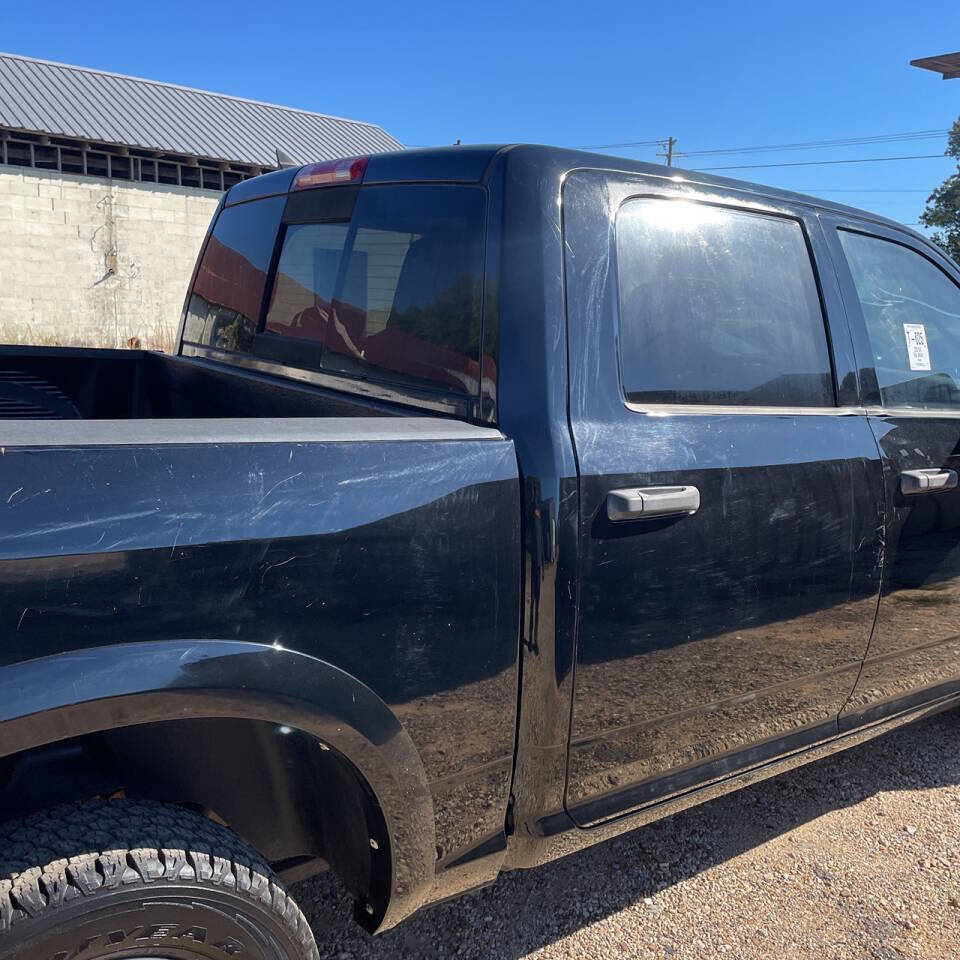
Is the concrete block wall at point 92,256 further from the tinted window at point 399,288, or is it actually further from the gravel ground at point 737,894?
the gravel ground at point 737,894

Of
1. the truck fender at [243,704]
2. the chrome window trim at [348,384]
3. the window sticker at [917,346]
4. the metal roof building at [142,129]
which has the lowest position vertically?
the truck fender at [243,704]

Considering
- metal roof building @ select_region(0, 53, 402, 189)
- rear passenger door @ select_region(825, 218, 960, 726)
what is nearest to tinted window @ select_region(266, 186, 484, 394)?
rear passenger door @ select_region(825, 218, 960, 726)

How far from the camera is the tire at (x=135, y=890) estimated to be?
1.27 meters

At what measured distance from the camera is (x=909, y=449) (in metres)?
2.40

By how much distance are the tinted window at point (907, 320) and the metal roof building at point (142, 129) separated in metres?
22.6

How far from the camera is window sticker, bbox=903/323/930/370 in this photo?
2.66 m

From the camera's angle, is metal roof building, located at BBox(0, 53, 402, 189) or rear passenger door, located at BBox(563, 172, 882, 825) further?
metal roof building, located at BBox(0, 53, 402, 189)

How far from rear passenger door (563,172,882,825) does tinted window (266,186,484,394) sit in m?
0.22

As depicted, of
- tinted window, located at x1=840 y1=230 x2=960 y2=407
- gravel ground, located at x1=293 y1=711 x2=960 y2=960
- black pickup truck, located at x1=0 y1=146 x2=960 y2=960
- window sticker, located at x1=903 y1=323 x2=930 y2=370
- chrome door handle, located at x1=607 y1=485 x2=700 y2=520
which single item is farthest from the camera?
window sticker, located at x1=903 y1=323 x2=930 y2=370

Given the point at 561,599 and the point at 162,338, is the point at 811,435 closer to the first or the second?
the point at 561,599

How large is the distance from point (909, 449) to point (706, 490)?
2.74 ft

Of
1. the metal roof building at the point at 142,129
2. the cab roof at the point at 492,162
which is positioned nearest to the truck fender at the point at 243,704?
the cab roof at the point at 492,162

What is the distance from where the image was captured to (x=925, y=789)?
10.0 ft

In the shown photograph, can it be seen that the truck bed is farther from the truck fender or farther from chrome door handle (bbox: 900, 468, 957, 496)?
chrome door handle (bbox: 900, 468, 957, 496)
